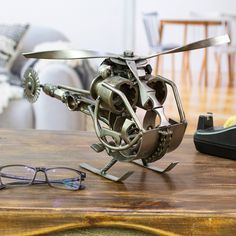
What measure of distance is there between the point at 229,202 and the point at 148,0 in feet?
18.3

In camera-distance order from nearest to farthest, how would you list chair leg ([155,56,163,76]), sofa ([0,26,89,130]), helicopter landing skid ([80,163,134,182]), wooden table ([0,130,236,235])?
1. wooden table ([0,130,236,235])
2. helicopter landing skid ([80,163,134,182])
3. sofa ([0,26,89,130])
4. chair leg ([155,56,163,76])

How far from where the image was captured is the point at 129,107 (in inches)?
32.2

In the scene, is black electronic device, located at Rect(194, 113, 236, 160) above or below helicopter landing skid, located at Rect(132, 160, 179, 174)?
above

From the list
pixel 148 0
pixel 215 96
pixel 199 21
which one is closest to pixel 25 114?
pixel 215 96

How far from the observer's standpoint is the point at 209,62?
6328mm

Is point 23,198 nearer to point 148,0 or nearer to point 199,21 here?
point 199,21

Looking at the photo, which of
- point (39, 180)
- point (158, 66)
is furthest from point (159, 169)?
point (158, 66)

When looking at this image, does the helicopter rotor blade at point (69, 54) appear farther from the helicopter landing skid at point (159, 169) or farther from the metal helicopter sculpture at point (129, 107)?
the helicopter landing skid at point (159, 169)

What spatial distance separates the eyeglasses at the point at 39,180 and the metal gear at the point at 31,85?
0.46 ft

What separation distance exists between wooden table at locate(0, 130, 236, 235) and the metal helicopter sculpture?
6cm

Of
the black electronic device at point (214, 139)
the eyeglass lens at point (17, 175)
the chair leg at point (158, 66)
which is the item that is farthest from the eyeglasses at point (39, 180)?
the chair leg at point (158, 66)

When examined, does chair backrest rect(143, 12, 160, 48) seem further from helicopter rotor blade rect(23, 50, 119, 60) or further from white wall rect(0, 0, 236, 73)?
helicopter rotor blade rect(23, 50, 119, 60)

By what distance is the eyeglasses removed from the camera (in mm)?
875

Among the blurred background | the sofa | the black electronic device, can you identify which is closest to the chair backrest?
the blurred background
